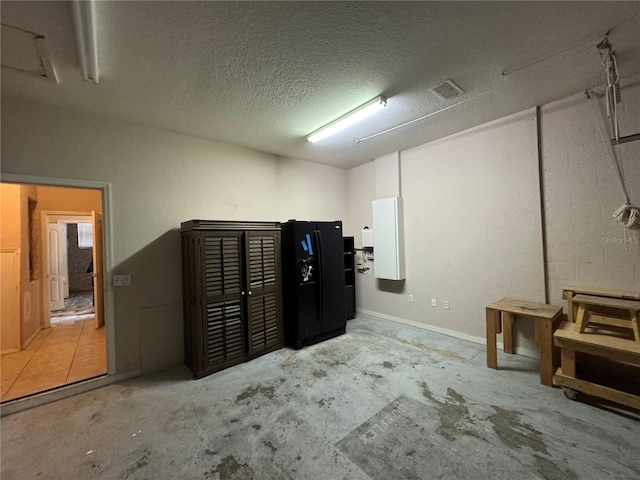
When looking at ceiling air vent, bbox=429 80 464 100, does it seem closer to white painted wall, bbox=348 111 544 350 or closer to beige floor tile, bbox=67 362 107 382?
white painted wall, bbox=348 111 544 350

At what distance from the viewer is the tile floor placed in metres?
2.60

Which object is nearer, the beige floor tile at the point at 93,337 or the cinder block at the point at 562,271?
the cinder block at the point at 562,271

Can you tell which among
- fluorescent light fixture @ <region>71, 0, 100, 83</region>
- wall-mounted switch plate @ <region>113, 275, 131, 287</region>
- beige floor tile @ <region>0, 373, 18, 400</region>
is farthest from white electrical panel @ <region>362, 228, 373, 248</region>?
beige floor tile @ <region>0, 373, 18, 400</region>

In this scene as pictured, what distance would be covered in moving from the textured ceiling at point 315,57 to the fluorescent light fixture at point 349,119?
0.07 m

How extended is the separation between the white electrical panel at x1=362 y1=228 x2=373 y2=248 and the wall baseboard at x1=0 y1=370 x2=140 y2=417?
382 centimetres

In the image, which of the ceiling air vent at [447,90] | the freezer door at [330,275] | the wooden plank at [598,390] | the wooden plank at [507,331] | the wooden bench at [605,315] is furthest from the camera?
the freezer door at [330,275]

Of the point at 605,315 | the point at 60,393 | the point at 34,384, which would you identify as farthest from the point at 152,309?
the point at 605,315

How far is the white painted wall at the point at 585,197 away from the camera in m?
2.44

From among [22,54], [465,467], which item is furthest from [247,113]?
[465,467]

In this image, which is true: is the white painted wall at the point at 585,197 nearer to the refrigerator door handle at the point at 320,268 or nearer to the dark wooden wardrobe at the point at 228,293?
the refrigerator door handle at the point at 320,268

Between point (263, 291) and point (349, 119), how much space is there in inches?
93.3

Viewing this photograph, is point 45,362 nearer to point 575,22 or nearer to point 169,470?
point 169,470

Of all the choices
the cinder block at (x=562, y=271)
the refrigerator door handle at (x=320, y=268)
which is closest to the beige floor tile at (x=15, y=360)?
the refrigerator door handle at (x=320, y=268)

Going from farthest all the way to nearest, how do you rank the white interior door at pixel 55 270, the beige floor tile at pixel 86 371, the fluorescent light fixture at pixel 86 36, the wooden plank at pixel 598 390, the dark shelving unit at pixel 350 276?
the white interior door at pixel 55 270, the dark shelving unit at pixel 350 276, the beige floor tile at pixel 86 371, the wooden plank at pixel 598 390, the fluorescent light fixture at pixel 86 36
